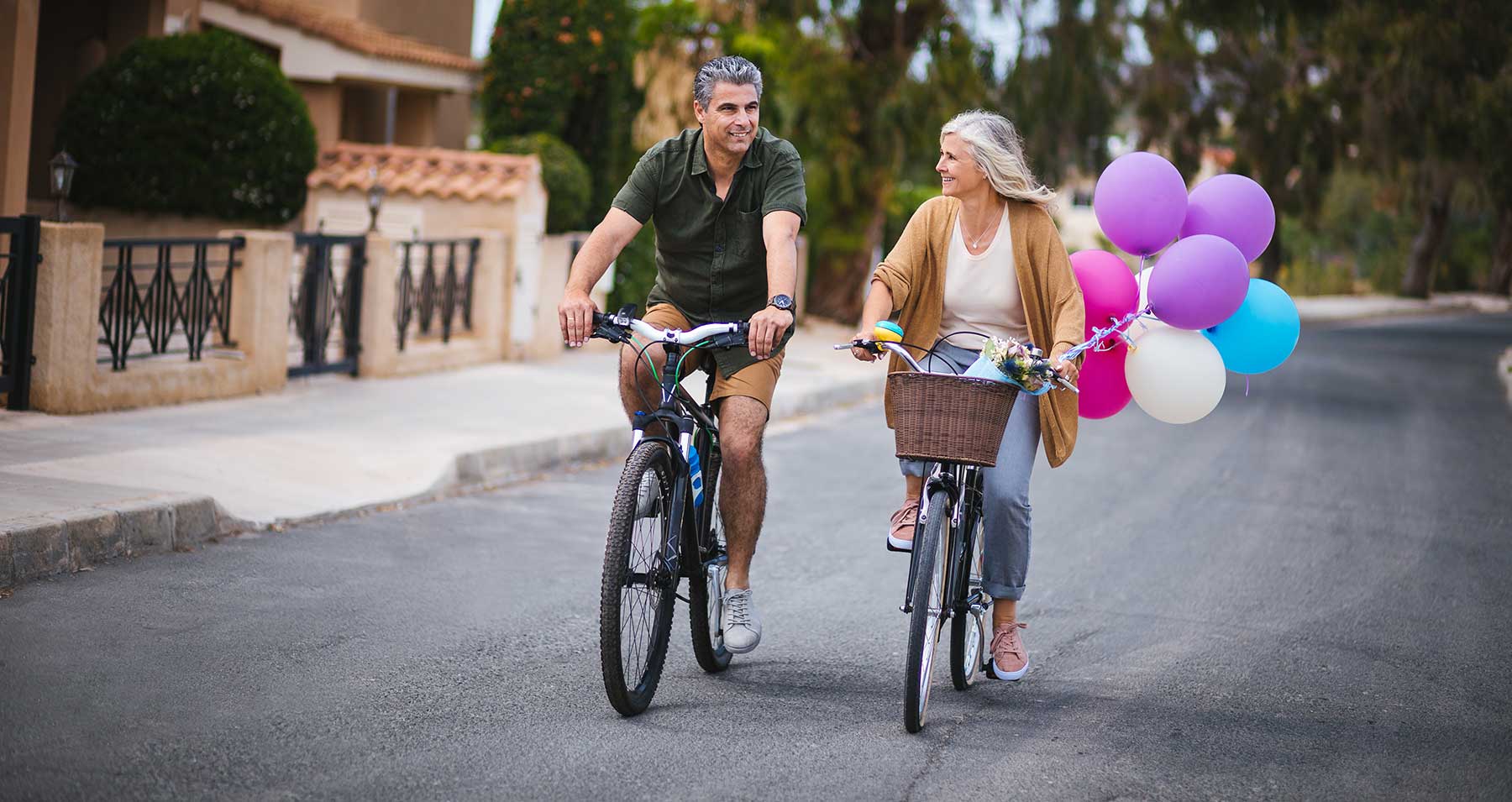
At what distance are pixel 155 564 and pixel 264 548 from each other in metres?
0.63

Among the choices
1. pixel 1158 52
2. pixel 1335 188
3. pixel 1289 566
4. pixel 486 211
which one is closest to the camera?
pixel 1289 566

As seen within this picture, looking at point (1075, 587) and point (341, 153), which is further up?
point (341, 153)

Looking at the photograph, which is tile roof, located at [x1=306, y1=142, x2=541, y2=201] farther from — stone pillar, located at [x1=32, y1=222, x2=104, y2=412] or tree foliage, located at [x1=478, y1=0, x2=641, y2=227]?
stone pillar, located at [x1=32, y1=222, x2=104, y2=412]

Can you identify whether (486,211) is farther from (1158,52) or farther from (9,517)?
(1158,52)

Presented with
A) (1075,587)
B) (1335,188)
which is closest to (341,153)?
(1075,587)

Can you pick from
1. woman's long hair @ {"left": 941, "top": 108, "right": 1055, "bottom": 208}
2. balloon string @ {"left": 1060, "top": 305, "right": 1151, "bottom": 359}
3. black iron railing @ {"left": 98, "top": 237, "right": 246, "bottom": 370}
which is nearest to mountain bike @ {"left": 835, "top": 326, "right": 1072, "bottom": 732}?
balloon string @ {"left": 1060, "top": 305, "right": 1151, "bottom": 359}

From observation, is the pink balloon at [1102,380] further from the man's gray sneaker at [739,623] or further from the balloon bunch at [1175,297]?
the man's gray sneaker at [739,623]

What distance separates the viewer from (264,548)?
737 centimetres

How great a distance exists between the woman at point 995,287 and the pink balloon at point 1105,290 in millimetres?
330

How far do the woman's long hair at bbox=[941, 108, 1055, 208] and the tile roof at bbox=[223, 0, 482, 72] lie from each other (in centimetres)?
1478

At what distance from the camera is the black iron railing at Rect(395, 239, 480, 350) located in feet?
45.9

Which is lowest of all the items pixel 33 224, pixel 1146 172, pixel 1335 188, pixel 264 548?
pixel 264 548

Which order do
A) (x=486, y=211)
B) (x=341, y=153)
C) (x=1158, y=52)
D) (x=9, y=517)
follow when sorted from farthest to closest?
(x=1158, y=52) < (x=341, y=153) < (x=486, y=211) < (x=9, y=517)

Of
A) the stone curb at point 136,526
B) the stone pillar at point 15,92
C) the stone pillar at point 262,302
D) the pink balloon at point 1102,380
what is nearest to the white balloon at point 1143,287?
the pink balloon at point 1102,380
